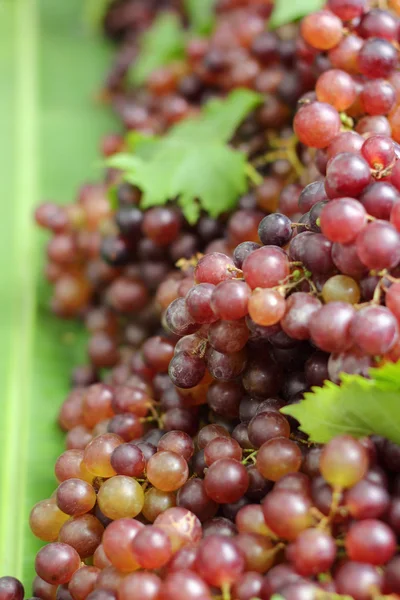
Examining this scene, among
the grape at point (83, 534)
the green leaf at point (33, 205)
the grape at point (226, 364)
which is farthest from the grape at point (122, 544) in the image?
the green leaf at point (33, 205)

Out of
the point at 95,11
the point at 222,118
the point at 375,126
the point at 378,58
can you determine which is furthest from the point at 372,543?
the point at 95,11

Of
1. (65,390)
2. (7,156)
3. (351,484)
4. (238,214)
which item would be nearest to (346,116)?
(238,214)

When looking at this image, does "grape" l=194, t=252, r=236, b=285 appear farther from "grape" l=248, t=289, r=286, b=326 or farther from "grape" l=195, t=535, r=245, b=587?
"grape" l=195, t=535, r=245, b=587

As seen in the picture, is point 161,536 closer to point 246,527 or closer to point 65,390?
point 246,527

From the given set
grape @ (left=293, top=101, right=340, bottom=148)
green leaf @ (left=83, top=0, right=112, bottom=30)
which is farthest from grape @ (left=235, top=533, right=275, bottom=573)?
green leaf @ (left=83, top=0, right=112, bottom=30)

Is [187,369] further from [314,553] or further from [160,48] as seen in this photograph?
[160,48]

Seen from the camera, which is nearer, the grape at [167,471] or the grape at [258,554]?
the grape at [258,554]

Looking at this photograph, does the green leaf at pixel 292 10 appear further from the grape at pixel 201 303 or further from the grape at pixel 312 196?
the grape at pixel 201 303
